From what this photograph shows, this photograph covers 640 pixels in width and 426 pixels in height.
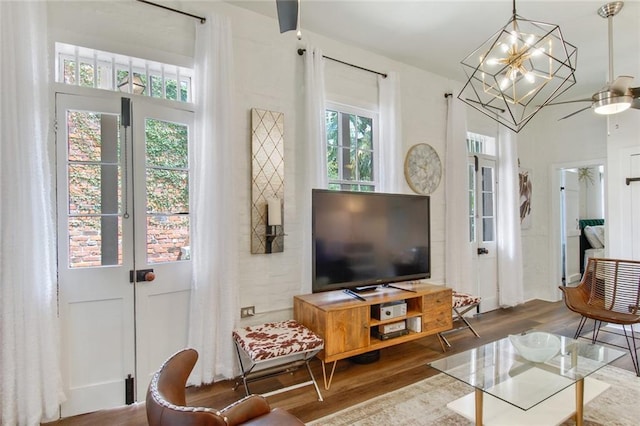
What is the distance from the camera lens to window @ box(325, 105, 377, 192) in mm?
3539

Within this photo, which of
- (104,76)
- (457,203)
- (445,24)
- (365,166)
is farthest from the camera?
(457,203)

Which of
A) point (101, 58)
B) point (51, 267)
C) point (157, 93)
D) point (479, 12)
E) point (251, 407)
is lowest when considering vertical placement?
point (251, 407)

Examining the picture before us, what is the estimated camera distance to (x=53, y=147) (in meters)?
2.26

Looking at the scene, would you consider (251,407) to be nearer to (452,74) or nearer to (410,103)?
(410,103)

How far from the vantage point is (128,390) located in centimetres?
244

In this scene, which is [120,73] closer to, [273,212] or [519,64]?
[273,212]

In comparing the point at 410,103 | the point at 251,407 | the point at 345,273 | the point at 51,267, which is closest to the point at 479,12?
the point at 410,103

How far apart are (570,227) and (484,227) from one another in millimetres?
2440

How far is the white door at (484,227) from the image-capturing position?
4.75 meters

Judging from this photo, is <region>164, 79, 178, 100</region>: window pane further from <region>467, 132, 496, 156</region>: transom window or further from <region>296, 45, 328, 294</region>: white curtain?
<region>467, 132, 496, 156</region>: transom window

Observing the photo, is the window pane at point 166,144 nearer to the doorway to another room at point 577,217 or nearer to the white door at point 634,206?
the white door at point 634,206

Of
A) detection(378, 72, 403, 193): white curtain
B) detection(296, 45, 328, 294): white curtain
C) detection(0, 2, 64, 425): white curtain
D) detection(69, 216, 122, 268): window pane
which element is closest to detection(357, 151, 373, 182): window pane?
detection(378, 72, 403, 193): white curtain

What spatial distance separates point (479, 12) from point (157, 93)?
2.84 meters

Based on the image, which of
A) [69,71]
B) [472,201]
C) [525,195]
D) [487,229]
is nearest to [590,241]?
[525,195]
